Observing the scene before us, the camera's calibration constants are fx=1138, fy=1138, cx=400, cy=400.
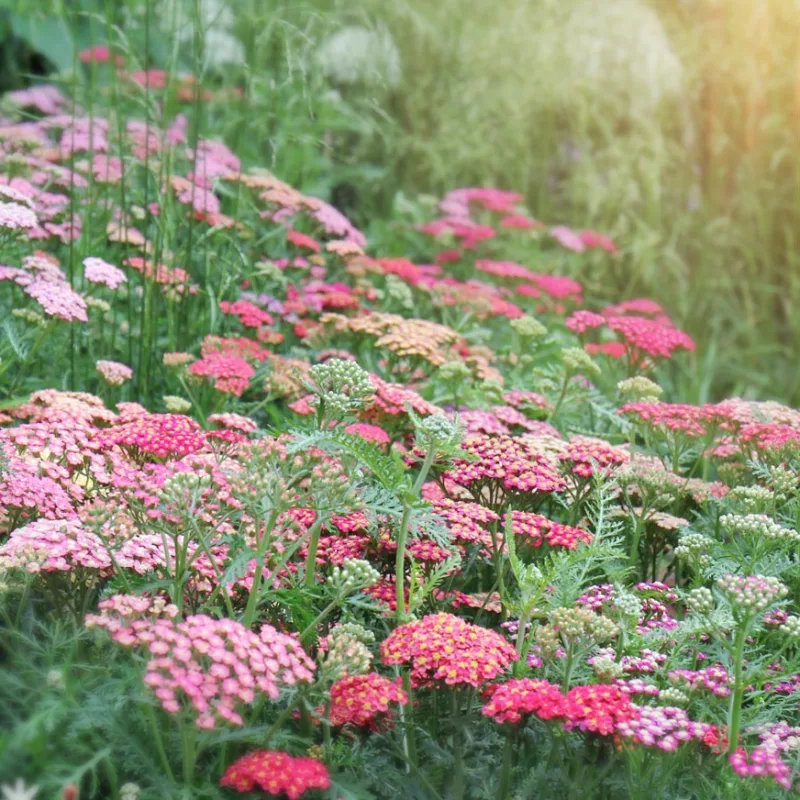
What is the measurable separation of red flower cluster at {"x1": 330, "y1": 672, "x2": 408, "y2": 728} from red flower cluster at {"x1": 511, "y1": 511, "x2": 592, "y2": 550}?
60cm

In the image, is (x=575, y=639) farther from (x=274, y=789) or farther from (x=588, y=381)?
(x=588, y=381)

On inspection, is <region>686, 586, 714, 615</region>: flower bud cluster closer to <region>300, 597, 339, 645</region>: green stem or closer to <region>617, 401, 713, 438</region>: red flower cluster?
<region>300, 597, 339, 645</region>: green stem

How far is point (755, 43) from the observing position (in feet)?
24.0

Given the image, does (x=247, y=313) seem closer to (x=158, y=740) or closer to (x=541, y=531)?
(x=541, y=531)

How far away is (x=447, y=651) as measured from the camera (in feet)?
7.24

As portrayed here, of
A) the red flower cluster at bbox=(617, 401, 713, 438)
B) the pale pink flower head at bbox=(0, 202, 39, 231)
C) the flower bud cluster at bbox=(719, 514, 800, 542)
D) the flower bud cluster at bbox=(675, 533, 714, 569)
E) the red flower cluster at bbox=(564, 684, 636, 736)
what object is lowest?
the red flower cluster at bbox=(564, 684, 636, 736)

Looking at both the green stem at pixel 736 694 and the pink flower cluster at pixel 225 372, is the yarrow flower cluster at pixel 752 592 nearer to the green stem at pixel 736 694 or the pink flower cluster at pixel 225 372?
the green stem at pixel 736 694

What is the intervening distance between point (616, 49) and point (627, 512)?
5.36 m

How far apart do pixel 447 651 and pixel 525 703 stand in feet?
0.58

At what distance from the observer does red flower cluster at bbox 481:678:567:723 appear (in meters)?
2.14

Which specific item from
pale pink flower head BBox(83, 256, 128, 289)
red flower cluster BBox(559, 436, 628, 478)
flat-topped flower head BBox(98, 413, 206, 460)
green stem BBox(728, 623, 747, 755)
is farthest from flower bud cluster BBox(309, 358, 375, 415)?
pale pink flower head BBox(83, 256, 128, 289)

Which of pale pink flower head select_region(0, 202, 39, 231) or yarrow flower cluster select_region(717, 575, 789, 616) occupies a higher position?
pale pink flower head select_region(0, 202, 39, 231)

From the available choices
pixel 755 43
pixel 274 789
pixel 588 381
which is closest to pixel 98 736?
pixel 274 789

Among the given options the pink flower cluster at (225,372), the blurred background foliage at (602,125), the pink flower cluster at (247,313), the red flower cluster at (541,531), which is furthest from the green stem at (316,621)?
the blurred background foliage at (602,125)
